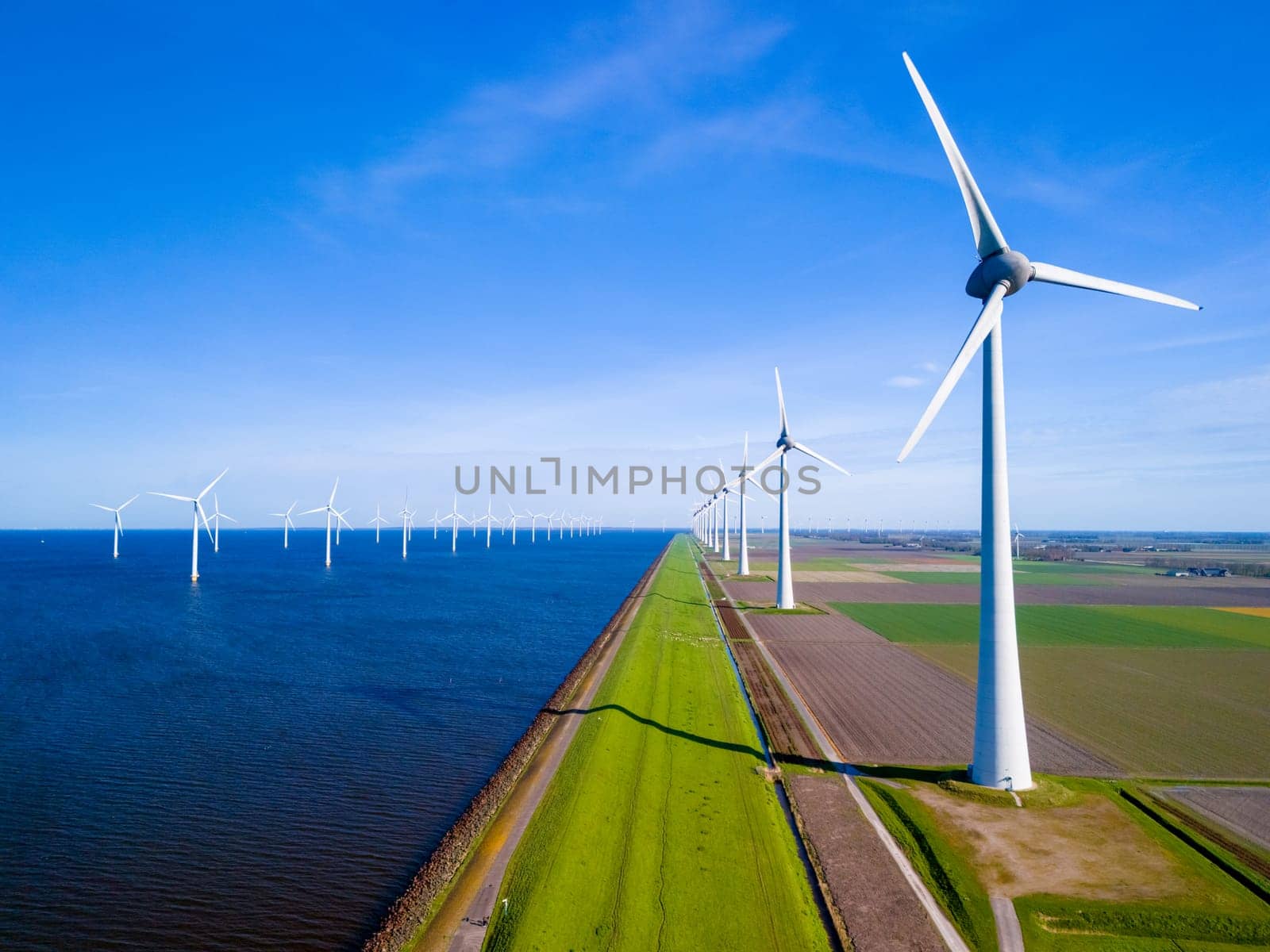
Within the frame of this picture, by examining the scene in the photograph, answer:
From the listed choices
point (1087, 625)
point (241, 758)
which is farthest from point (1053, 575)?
point (241, 758)

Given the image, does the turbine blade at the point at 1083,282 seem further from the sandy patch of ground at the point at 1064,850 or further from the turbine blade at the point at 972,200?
the sandy patch of ground at the point at 1064,850

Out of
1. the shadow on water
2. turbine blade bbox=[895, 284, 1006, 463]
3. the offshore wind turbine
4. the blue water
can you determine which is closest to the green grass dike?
the shadow on water

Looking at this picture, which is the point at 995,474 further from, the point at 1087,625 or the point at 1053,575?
the point at 1053,575

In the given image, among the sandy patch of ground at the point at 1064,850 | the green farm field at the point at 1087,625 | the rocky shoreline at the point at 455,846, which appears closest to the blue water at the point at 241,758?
the rocky shoreline at the point at 455,846

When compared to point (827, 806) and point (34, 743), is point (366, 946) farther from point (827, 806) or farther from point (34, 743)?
point (34, 743)

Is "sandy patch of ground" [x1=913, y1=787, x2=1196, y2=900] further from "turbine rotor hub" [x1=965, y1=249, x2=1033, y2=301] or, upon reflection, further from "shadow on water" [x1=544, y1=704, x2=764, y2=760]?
"turbine rotor hub" [x1=965, y1=249, x2=1033, y2=301]
